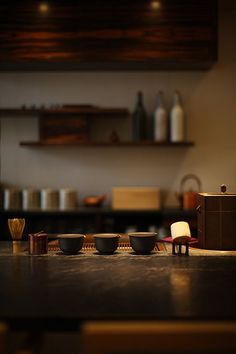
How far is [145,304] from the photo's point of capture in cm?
124

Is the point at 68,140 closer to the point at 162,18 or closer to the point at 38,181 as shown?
the point at 38,181

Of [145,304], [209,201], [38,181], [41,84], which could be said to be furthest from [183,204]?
[145,304]

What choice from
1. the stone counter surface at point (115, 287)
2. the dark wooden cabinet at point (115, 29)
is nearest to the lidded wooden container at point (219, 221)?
the stone counter surface at point (115, 287)

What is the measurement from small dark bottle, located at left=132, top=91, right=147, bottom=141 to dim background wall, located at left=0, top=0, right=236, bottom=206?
0.48 ft

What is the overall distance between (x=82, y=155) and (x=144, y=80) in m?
0.99

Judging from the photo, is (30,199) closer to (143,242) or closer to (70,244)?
(70,244)

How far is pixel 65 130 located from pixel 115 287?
9.98 ft

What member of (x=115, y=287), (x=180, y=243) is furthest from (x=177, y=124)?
(x=115, y=287)

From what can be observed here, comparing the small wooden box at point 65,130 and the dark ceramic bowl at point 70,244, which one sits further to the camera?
the small wooden box at point 65,130

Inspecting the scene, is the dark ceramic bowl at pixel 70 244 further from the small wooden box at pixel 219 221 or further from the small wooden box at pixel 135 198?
the small wooden box at pixel 135 198

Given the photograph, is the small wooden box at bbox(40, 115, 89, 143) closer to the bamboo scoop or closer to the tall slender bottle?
the tall slender bottle

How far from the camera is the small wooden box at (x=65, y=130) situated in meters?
4.33

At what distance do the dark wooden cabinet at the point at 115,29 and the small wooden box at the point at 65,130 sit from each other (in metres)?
0.60

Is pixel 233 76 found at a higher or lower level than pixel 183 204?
higher
